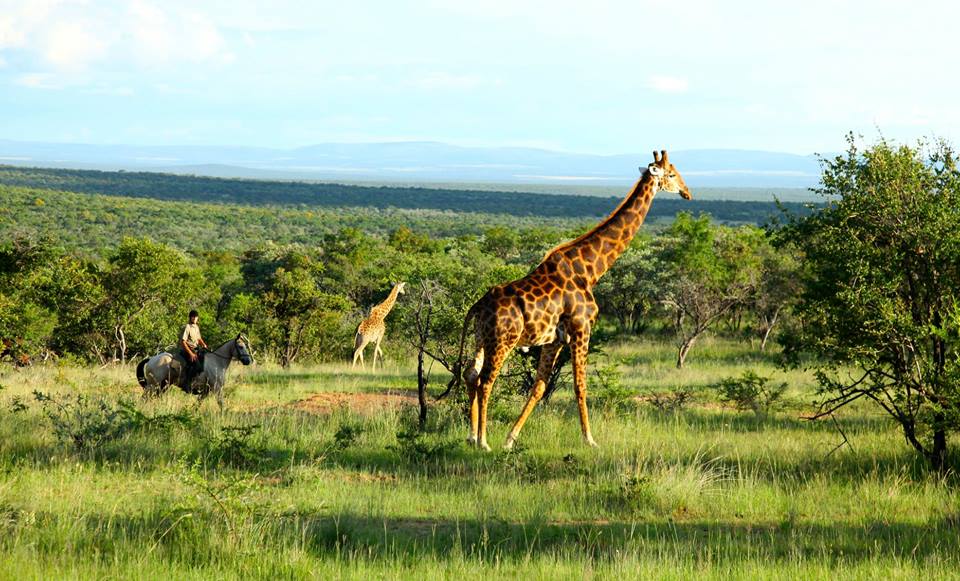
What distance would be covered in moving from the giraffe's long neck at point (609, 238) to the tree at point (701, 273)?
13312 mm

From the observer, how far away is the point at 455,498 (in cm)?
842

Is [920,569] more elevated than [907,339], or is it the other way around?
[907,339]

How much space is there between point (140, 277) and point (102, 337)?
1.67 m

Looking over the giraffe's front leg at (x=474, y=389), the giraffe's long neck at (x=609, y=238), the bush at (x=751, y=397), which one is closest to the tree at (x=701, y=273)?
the bush at (x=751, y=397)

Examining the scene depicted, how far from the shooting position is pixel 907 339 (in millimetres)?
9336

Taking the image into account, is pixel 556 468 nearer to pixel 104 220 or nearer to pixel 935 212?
pixel 935 212

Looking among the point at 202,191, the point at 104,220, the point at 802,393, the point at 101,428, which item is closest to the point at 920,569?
the point at 101,428

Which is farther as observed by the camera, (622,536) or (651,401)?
(651,401)

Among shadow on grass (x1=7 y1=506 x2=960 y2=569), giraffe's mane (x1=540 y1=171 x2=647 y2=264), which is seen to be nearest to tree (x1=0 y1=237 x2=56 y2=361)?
giraffe's mane (x1=540 y1=171 x2=647 y2=264)

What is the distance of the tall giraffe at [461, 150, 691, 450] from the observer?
34.6 ft

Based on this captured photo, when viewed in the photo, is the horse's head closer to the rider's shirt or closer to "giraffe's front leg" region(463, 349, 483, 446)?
the rider's shirt

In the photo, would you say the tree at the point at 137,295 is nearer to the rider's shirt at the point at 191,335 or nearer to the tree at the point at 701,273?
the rider's shirt at the point at 191,335

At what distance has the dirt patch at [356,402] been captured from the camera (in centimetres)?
1326

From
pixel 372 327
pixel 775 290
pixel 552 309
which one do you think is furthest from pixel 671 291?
pixel 552 309
